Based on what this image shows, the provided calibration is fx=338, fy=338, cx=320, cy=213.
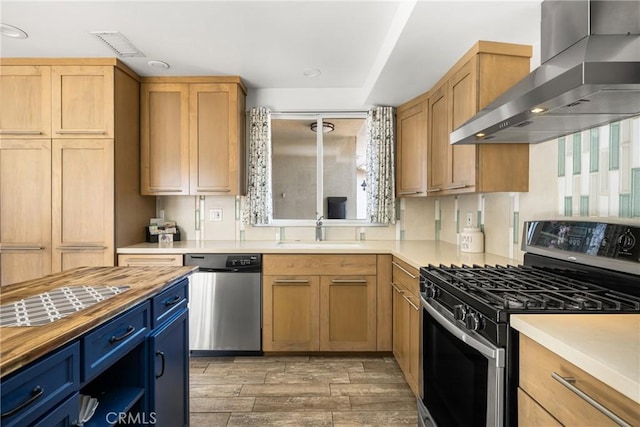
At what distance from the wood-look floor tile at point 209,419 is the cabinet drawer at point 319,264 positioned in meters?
1.05

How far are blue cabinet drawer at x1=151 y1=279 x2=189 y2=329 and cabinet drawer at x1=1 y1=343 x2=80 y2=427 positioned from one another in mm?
482

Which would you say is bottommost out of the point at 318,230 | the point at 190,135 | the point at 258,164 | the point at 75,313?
the point at 75,313

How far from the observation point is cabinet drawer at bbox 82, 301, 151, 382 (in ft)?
3.35

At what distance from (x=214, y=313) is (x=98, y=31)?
7.24 feet

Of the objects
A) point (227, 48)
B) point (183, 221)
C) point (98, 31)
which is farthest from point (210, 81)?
point (183, 221)

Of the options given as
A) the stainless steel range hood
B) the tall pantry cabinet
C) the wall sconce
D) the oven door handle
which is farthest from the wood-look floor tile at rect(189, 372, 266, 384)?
the wall sconce

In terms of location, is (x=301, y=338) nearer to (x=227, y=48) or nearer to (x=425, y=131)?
(x=425, y=131)

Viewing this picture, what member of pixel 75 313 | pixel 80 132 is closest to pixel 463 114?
pixel 75 313

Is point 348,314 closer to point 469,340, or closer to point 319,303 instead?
point 319,303

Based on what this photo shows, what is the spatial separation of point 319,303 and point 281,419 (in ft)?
3.12

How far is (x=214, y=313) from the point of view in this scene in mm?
2795

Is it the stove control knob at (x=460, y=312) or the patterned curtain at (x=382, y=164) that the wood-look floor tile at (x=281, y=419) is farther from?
the patterned curtain at (x=382, y=164)

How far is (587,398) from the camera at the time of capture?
2.44 feet

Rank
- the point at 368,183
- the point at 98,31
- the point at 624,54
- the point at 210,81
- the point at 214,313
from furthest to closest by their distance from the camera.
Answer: the point at 368,183, the point at 210,81, the point at 214,313, the point at 98,31, the point at 624,54
